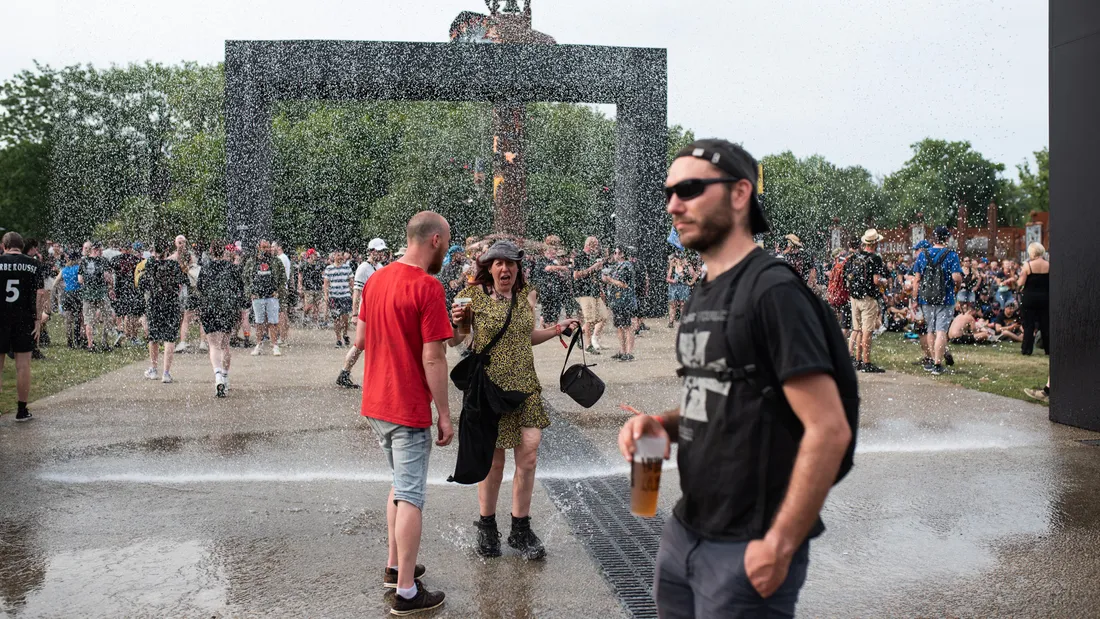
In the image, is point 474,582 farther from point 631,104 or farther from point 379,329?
point 631,104

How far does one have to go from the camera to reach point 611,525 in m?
5.26

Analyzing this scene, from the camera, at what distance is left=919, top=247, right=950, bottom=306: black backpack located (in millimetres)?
11781

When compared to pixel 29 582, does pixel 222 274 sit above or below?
above

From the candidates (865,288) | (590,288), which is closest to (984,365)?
(865,288)

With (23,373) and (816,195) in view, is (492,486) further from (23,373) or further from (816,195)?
(816,195)

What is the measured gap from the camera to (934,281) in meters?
11.8

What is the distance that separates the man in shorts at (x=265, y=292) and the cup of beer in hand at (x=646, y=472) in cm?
1350

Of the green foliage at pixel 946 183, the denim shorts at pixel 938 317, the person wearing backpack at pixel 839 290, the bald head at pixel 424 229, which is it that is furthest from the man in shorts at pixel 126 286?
the green foliage at pixel 946 183

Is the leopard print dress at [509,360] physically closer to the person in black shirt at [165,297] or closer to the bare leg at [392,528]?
the bare leg at [392,528]

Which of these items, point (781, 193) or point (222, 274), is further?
point (781, 193)

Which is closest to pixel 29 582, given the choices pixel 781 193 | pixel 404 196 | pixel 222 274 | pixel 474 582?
pixel 474 582

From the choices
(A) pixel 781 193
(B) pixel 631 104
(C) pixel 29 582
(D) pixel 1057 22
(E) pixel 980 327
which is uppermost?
(A) pixel 781 193

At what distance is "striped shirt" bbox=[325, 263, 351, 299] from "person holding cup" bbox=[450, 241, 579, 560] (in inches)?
462

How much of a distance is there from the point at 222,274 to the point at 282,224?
35377mm
